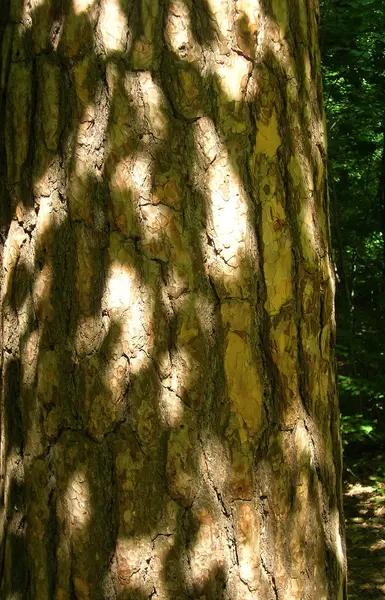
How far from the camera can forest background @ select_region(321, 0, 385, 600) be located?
546cm

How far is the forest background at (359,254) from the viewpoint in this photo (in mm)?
5465

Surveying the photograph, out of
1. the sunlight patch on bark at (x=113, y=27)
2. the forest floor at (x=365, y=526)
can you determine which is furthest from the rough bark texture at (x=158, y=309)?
the forest floor at (x=365, y=526)

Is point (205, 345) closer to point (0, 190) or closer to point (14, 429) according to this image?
point (14, 429)

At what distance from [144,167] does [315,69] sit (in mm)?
504

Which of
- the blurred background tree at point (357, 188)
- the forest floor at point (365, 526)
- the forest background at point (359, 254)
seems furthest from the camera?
the blurred background tree at point (357, 188)

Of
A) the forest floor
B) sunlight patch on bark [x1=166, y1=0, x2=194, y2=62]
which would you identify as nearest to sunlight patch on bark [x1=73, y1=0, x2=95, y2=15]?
sunlight patch on bark [x1=166, y1=0, x2=194, y2=62]

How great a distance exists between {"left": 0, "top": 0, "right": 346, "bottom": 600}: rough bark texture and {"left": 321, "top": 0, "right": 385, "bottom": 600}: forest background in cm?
339

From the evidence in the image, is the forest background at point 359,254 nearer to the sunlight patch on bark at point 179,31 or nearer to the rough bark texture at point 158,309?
the rough bark texture at point 158,309

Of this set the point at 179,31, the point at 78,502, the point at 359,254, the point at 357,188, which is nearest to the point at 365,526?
the point at 359,254

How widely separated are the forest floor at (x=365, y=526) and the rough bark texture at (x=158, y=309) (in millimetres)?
3352

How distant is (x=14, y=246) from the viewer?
1.49 meters

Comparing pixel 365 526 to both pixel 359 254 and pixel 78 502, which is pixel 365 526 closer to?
pixel 359 254

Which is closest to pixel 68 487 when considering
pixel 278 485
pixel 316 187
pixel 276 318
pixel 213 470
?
pixel 213 470

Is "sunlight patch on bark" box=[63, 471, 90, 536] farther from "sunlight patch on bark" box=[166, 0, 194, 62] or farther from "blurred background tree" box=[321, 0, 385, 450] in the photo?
"blurred background tree" box=[321, 0, 385, 450]
